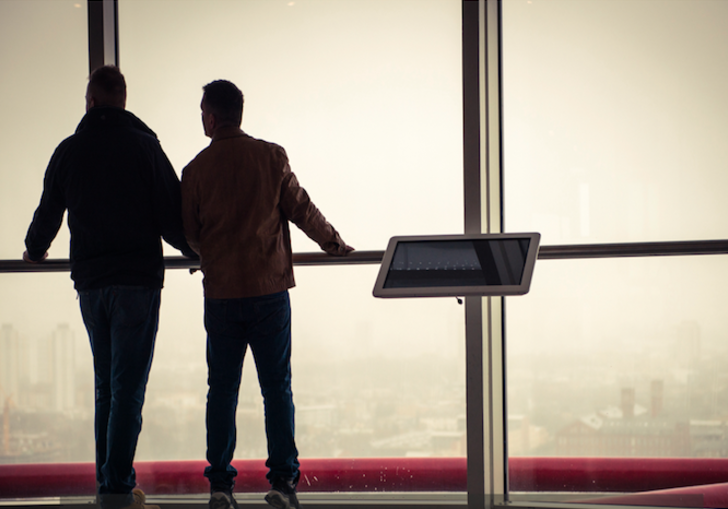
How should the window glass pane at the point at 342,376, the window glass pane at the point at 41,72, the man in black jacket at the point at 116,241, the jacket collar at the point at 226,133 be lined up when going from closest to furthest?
the man in black jacket at the point at 116,241
the jacket collar at the point at 226,133
the window glass pane at the point at 342,376
the window glass pane at the point at 41,72

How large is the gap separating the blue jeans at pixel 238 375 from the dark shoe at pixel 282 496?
2 cm

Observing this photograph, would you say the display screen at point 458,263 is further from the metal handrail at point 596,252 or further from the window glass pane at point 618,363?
the window glass pane at point 618,363

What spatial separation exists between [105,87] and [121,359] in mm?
831

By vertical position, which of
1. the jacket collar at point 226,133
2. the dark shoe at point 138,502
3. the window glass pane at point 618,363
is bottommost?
the dark shoe at point 138,502

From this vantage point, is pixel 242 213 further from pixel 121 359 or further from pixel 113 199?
pixel 121 359

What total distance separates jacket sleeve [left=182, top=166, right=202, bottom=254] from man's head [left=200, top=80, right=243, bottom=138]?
0.56ft

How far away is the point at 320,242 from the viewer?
6.53ft

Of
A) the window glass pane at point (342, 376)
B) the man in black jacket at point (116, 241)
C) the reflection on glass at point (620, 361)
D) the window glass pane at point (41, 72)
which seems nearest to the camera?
the man in black jacket at point (116, 241)

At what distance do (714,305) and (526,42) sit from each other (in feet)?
4.16

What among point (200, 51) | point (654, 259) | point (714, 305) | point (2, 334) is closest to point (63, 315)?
point (2, 334)

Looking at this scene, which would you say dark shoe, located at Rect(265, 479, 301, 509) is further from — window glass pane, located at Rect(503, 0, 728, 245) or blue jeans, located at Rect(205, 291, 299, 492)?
window glass pane, located at Rect(503, 0, 728, 245)

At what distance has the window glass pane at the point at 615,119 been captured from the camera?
7.89 ft

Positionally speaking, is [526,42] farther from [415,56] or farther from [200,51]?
[200,51]

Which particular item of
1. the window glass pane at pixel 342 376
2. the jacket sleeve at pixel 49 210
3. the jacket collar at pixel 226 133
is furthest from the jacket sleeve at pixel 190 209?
the window glass pane at pixel 342 376
